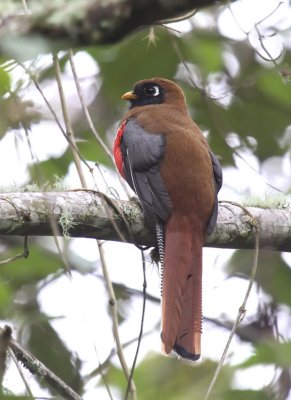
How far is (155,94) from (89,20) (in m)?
3.35

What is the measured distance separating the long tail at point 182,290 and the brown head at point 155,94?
117 centimetres

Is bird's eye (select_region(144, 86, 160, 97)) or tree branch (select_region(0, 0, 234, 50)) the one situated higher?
tree branch (select_region(0, 0, 234, 50))

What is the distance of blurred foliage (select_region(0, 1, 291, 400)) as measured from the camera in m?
3.55

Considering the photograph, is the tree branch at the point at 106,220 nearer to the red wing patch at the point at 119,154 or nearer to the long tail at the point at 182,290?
the long tail at the point at 182,290

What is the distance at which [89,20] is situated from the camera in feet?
4.12

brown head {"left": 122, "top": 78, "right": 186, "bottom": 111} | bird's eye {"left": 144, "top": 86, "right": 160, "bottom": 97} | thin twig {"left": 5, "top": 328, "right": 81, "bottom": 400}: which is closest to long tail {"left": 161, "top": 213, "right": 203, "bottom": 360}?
thin twig {"left": 5, "top": 328, "right": 81, "bottom": 400}

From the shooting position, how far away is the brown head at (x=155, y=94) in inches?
175

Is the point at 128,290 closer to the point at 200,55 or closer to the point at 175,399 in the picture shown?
the point at 200,55

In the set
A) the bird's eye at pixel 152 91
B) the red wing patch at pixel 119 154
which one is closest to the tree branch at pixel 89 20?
the red wing patch at pixel 119 154

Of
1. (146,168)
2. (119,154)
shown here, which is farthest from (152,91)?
(146,168)

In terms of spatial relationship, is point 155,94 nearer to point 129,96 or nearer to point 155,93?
point 155,93

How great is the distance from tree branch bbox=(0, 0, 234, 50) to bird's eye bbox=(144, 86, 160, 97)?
10.7 feet

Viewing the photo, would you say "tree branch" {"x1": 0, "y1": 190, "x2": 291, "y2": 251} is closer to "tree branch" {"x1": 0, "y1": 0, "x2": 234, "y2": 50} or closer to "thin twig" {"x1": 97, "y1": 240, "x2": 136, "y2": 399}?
"thin twig" {"x1": 97, "y1": 240, "x2": 136, "y2": 399}

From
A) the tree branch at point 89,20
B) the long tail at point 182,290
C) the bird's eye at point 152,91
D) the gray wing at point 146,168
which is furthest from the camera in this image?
the bird's eye at point 152,91
